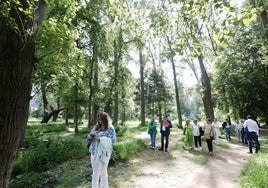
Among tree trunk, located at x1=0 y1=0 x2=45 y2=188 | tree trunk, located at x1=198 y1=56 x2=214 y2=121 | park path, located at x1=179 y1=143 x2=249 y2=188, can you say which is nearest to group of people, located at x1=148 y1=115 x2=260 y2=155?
park path, located at x1=179 y1=143 x2=249 y2=188

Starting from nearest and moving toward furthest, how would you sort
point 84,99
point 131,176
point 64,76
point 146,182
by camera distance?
1. point 146,182
2. point 131,176
3. point 64,76
4. point 84,99

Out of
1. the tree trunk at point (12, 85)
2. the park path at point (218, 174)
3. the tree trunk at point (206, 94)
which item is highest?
the tree trunk at point (206, 94)

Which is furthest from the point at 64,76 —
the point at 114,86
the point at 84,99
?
the point at 114,86

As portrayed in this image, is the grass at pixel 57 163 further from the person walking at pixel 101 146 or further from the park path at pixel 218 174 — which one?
the park path at pixel 218 174

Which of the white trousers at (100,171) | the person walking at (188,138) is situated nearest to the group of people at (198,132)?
the person walking at (188,138)

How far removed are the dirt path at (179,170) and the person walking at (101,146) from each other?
1826mm

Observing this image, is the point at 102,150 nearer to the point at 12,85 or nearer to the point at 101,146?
the point at 101,146

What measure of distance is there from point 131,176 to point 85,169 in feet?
5.85

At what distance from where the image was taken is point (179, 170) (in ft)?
33.7

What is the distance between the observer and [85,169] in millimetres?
9922

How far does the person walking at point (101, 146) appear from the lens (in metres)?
6.36

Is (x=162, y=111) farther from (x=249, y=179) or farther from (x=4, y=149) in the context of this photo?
(x=4, y=149)

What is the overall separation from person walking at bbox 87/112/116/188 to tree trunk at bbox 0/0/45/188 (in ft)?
8.81

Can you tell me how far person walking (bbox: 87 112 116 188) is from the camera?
250 inches
